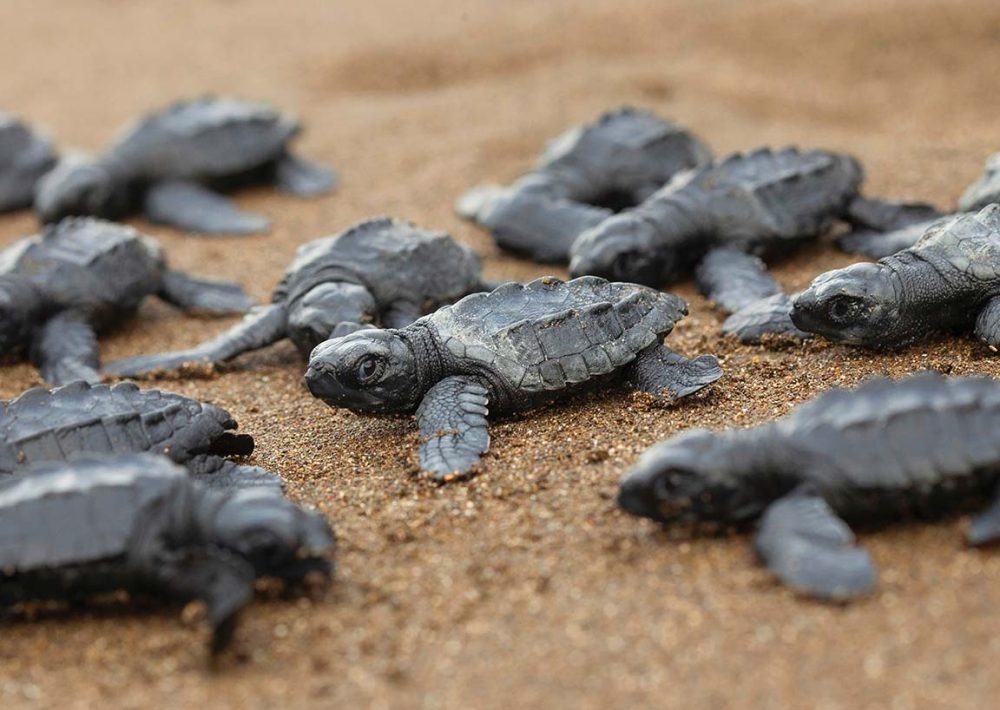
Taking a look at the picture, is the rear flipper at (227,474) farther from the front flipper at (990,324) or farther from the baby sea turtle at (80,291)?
the front flipper at (990,324)

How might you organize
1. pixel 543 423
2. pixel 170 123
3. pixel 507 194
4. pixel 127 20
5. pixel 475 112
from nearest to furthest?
pixel 543 423, pixel 507 194, pixel 170 123, pixel 475 112, pixel 127 20

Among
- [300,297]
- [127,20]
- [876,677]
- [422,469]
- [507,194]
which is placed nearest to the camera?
[876,677]

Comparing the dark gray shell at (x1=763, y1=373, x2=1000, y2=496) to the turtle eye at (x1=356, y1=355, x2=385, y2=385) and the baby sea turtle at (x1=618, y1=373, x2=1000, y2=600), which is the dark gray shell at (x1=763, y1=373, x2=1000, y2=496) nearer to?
the baby sea turtle at (x1=618, y1=373, x2=1000, y2=600)

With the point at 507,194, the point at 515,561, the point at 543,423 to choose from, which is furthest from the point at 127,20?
the point at 515,561

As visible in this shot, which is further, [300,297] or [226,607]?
[300,297]

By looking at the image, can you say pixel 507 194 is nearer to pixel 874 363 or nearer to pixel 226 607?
pixel 874 363

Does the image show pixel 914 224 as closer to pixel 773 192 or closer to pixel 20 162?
pixel 773 192

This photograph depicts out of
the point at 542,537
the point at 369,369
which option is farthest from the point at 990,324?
the point at 369,369

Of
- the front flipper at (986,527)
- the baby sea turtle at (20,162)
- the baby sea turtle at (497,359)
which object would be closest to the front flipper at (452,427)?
the baby sea turtle at (497,359)
